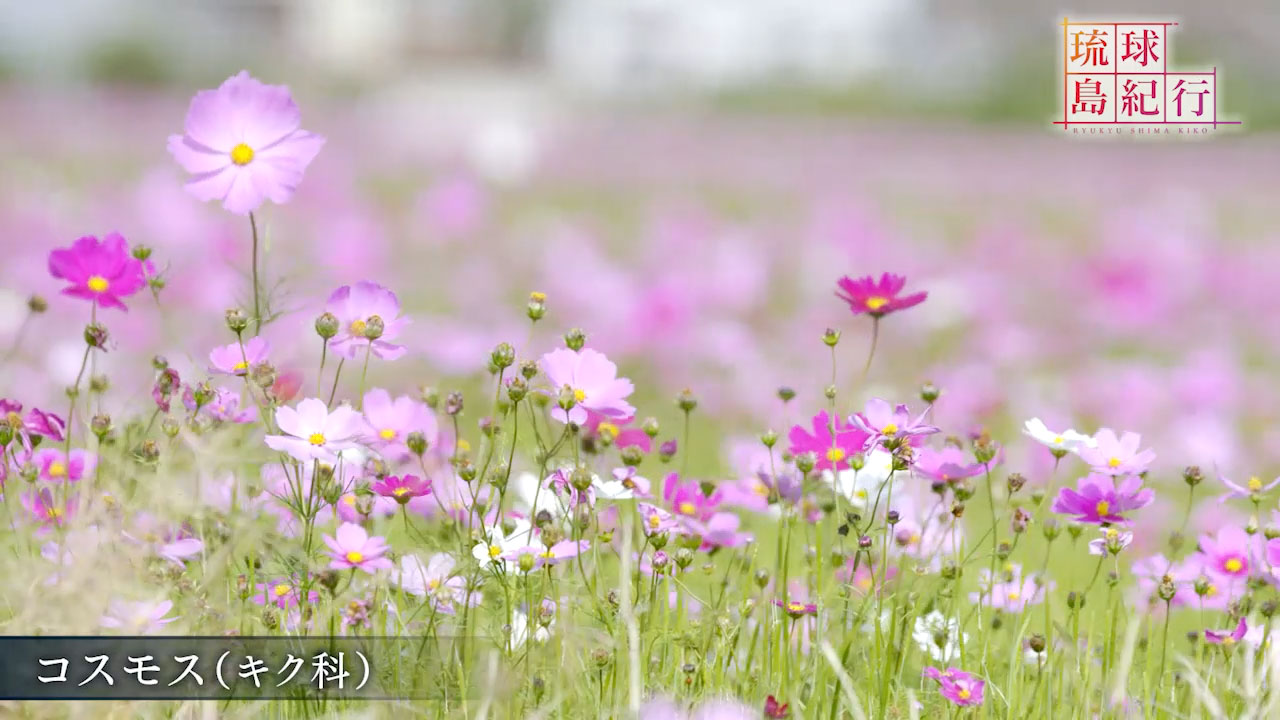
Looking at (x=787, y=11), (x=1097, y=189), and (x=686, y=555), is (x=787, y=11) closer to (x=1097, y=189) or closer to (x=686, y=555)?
(x=1097, y=189)

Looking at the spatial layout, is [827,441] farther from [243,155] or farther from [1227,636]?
[243,155]

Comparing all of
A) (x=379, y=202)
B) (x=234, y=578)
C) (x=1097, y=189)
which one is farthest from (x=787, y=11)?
(x=234, y=578)

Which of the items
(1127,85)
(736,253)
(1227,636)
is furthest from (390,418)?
(736,253)

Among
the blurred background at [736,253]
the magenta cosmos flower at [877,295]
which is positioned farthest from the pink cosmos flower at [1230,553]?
the blurred background at [736,253]

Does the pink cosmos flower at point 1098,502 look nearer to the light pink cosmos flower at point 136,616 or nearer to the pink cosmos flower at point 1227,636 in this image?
the pink cosmos flower at point 1227,636

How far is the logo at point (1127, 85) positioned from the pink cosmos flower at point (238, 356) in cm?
196

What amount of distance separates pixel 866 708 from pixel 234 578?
0.70m

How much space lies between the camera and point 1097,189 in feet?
32.0

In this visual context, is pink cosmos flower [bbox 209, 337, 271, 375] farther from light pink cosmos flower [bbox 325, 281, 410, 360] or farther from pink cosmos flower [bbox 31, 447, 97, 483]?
pink cosmos flower [bbox 31, 447, 97, 483]

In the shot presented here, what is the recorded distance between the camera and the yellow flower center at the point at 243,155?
145 centimetres

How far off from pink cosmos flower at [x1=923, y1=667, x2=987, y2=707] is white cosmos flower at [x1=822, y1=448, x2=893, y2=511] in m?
0.23

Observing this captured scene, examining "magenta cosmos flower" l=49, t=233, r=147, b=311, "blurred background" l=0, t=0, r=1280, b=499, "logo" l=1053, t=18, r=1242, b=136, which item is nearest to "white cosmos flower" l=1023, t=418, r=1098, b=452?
"blurred background" l=0, t=0, r=1280, b=499

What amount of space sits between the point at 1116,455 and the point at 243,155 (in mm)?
993
